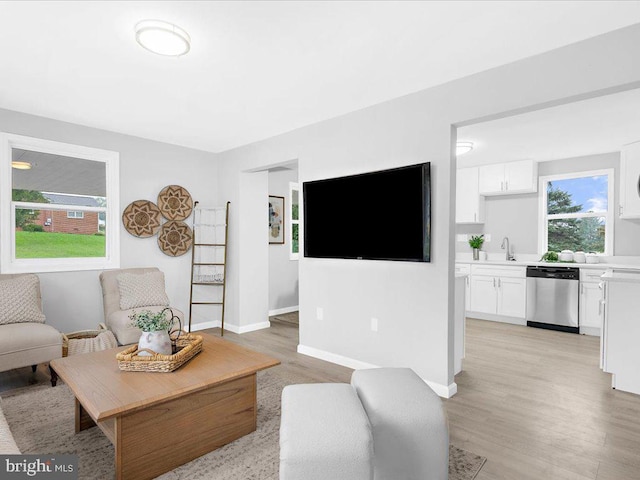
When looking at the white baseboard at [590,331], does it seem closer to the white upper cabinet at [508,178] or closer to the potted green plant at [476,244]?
the potted green plant at [476,244]

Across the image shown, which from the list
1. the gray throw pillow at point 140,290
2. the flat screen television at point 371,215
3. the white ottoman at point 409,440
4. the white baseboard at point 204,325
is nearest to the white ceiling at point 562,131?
the flat screen television at point 371,215

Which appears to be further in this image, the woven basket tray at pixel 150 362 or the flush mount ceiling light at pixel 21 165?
the flush mount ceiling light at pixel 21 165

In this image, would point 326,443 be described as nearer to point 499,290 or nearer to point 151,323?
point 151,323

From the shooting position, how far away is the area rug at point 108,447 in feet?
6.27

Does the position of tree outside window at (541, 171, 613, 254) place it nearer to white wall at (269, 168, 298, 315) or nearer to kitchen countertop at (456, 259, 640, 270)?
kitchen countertop at (456, 259, 640, 270)

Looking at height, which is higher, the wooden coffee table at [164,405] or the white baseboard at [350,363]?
the wooden coffee table at [164,405]

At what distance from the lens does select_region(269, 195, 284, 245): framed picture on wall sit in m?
5.98

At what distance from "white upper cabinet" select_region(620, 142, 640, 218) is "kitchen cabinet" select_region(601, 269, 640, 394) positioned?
1901 millimetres

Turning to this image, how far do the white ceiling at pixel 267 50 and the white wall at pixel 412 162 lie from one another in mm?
132

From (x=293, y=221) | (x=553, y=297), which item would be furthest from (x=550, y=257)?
(x=293, y=221)

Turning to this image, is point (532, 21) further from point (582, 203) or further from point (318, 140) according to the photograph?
point (582, 203)

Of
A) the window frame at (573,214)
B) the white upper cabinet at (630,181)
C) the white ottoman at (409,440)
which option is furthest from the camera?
the window frame at (573,214)

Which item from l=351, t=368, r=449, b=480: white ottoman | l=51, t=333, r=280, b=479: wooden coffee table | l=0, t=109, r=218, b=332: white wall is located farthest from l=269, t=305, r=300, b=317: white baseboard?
l=351, t=368, r=449, b=480: white ottoman

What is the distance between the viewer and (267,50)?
7.86 feet
